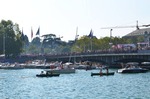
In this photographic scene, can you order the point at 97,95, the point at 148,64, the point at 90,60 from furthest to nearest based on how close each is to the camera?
the point at 90,60 → the point at 148,64 → the point at 97,95

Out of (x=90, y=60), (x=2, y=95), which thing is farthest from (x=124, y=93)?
(x=90, y=60)

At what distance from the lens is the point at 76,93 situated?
7969cm

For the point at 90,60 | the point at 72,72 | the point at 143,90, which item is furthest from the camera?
the point at 90,60

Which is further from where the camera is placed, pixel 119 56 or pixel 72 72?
pixel 119 56

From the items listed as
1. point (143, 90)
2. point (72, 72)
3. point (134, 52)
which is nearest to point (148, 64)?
point (134, 52)

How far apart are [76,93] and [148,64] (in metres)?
86.8

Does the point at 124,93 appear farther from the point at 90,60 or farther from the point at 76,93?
the point at 90,60

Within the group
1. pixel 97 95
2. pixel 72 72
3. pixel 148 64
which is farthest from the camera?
pixel 148 64

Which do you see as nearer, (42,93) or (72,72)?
(42,93)

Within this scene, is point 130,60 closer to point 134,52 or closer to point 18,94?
point 134,52

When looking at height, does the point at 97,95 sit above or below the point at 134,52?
below

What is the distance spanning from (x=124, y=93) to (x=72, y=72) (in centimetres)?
6649

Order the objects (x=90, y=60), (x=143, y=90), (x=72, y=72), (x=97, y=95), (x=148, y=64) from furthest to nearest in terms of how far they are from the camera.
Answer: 1. (x=90, y=60)
2. (x=148, y=64)
3. (x=72, y=72)
4. (x=143, y=90)
5. (x=97, y=95)

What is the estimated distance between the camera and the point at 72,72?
145 m
